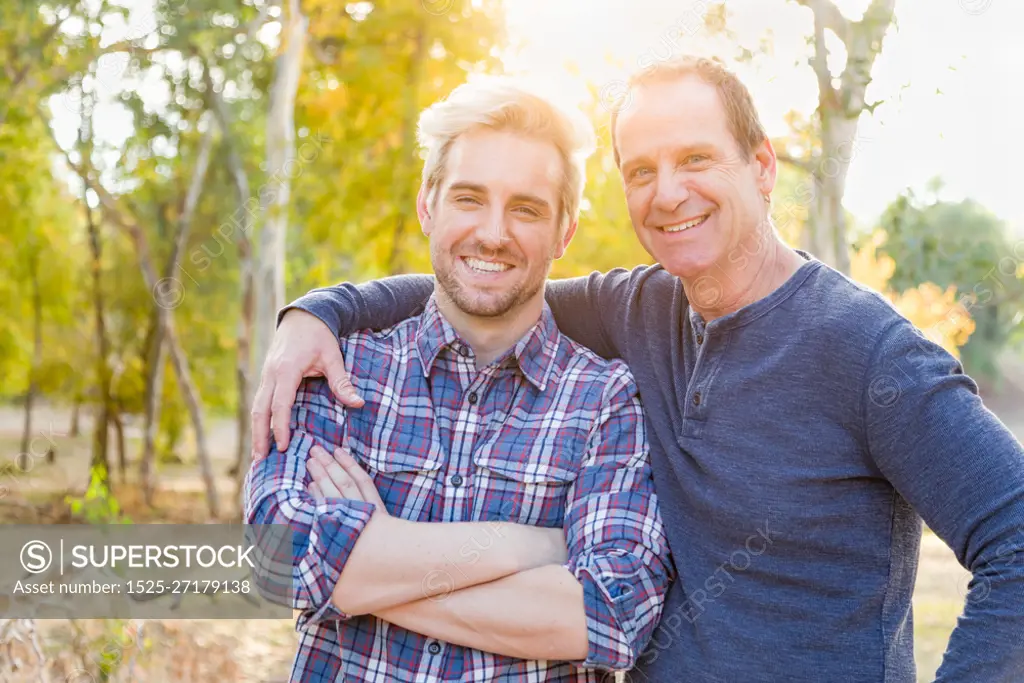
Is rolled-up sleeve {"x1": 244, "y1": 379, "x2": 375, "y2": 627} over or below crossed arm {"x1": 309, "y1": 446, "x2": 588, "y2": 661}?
over

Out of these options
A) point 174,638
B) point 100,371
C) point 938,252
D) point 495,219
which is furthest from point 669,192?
point 100,371

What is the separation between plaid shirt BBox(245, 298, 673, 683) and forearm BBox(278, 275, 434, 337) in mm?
58

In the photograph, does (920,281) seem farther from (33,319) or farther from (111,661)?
(33,319)

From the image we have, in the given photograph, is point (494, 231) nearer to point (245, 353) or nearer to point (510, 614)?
point (510, 614)

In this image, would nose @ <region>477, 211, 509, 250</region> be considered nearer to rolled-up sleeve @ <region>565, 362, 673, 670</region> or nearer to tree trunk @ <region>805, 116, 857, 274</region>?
rolled-up sleeve @ <region>565, 362, 673, 670</region>

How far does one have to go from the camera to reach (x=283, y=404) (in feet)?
6.60

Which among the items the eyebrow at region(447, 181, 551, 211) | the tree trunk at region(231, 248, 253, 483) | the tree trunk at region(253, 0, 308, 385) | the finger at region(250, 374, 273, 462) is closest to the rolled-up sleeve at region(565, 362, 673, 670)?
the eyebrow at region(447, 181, 551, 211)

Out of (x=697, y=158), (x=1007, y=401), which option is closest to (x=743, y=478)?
(x=697, y=158)

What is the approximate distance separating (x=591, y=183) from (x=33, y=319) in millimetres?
10813

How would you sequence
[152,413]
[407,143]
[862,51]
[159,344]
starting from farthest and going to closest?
[159,344] → [152,413] → [407,143] → [862,51]

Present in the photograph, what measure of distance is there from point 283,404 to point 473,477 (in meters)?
0.44

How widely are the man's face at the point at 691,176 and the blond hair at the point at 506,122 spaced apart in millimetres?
207

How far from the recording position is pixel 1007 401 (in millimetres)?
18859

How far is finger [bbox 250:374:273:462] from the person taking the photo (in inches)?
79.0
